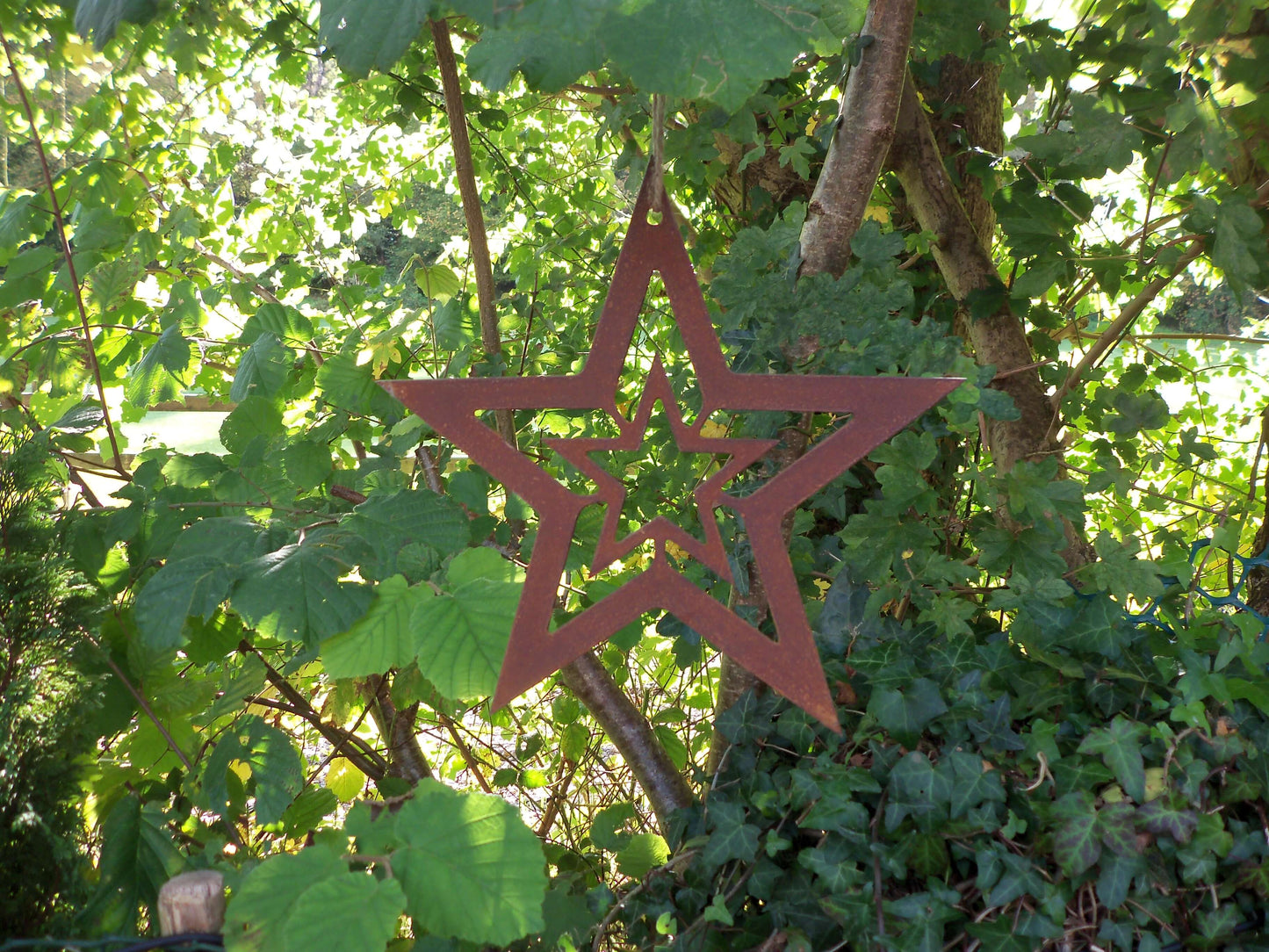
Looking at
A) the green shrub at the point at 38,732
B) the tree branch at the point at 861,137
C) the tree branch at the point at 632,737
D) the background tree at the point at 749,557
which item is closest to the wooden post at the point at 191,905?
the background tree at the point at 749,557

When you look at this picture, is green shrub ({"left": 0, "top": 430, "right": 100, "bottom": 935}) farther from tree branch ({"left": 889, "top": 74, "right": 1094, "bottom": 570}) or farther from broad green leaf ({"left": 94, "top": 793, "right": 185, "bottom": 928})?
tree branch ({"left": 889, "top": 74, "right": 1094, "bottom": 570})

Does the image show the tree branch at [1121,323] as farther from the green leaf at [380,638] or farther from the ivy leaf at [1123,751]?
the green leaf at [380,638]

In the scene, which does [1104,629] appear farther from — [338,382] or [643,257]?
[338,382]

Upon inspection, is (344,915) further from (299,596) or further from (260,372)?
(260,372)

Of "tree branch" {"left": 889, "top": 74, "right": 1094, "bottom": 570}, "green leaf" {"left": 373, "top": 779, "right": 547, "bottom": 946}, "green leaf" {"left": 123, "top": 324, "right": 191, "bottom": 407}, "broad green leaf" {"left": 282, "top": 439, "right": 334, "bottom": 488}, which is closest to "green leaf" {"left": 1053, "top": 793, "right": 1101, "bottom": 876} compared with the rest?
"green leaf" {"left": 373, "top": 779, "right": 547, "bottom": 946}

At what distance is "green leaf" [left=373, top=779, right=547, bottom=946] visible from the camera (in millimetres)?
835

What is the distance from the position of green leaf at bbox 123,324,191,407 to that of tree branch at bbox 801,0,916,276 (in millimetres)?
975

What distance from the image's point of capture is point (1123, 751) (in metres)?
0.97

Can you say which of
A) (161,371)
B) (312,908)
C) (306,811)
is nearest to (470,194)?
(161,371)

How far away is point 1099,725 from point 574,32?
995 millimetres

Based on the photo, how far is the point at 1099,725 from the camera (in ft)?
3.57

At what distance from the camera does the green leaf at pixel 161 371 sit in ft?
4.53

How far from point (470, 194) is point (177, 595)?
2.93 feet

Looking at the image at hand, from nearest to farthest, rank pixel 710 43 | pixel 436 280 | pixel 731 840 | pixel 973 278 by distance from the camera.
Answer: pixel 710 43, pixel 731 840, pixel 973 278, pixel 436 280
